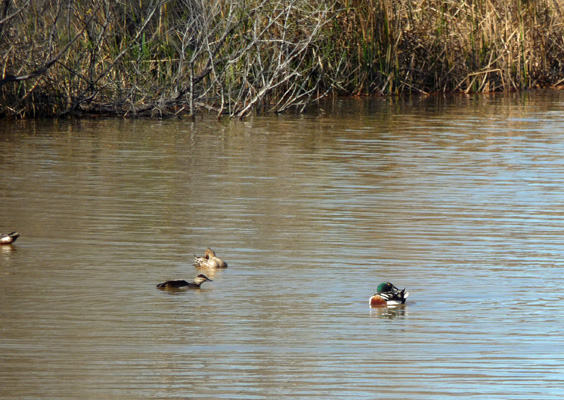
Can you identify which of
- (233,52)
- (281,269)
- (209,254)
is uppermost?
(233,52)

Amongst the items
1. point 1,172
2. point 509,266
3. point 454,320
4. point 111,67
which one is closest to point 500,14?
point 111,67

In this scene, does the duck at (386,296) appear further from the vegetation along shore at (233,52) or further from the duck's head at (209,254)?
the vegetation along shore at (233,52)

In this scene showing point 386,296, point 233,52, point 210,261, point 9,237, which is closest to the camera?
point 386,296

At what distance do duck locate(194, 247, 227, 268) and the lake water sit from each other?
6cm

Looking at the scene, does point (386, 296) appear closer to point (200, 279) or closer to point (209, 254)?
point (200, 279)

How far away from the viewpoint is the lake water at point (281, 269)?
5.18m

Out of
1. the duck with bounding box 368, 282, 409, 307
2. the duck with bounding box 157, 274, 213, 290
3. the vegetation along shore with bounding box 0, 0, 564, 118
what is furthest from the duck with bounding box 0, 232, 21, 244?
the vegetation along shore with bounding box 0, 0, 564, 118

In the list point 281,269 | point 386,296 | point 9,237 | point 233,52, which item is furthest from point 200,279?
point 233,52

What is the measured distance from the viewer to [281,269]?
294 inches

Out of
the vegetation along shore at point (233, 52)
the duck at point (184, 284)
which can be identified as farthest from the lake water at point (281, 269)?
the vegetation along shore at point (233, 52)

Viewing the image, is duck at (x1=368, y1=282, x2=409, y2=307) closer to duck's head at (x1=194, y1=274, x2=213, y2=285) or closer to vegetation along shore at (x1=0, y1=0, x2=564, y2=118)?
duck's head at (x1=194, y1=274, x2=213, y2=285)

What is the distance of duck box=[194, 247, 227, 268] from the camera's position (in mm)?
7266

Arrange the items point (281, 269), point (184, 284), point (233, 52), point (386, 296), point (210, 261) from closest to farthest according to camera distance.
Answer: point (386, 296)
point (184, 284)
point (210, 261)
point (281, 269)
point (233, 52)

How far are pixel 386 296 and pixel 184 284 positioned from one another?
123cm
